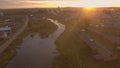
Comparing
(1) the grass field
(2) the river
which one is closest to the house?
(2) the river

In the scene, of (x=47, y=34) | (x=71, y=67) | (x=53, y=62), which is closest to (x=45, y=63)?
(x=53, y=62)

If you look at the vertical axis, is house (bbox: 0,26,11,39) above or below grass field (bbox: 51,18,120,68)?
below

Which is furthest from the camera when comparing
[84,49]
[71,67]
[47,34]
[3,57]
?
[47,34]

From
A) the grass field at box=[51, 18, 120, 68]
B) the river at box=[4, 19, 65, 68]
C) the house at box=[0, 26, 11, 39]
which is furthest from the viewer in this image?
the house at box=[0, 26, 11, 39]

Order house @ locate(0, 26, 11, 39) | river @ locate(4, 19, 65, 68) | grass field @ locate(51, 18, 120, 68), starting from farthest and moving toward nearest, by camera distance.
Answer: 1. house @ locate(0, 26, 11, 39)
2. river @ locate(4, 19, 65, 68)
3. grass field @ locate(51, 18, 120, 68)

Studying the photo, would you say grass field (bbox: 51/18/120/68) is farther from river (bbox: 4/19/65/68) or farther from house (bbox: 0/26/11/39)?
house (bbox: 0/26/11/39)

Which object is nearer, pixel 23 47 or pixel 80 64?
pixel 80 64

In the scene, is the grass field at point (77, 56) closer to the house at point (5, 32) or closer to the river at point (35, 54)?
the river at point (35, 54)

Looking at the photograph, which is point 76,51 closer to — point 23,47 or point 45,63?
point 45,63
